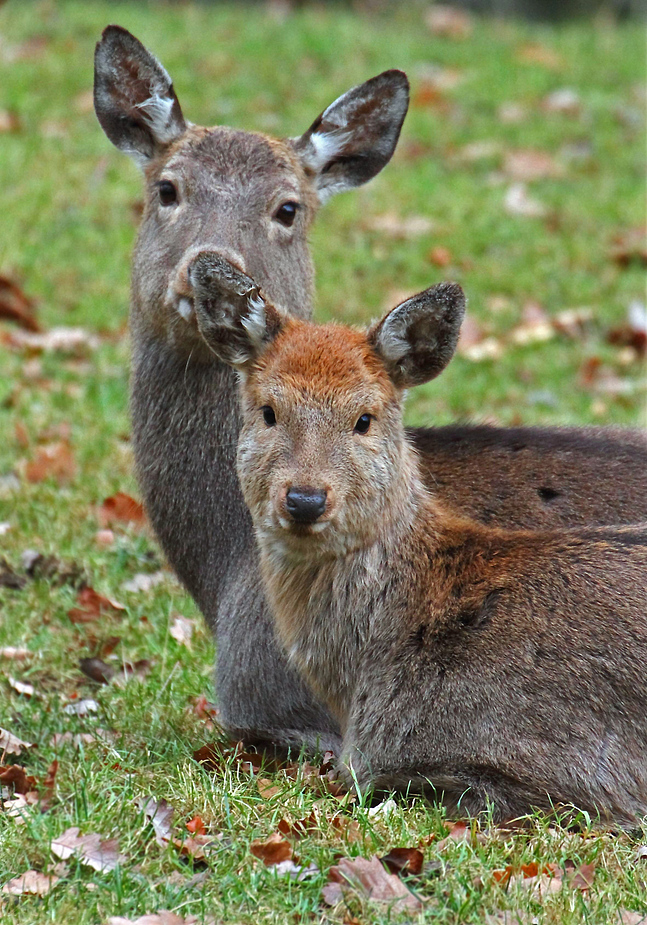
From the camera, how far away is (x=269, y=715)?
5352mm

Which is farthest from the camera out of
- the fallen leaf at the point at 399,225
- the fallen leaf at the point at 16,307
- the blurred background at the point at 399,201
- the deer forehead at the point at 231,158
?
the fallen leaf at the point at 399,225

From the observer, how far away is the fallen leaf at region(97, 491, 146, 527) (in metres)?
7.37

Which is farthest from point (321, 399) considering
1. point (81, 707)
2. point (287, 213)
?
point (81, 707)

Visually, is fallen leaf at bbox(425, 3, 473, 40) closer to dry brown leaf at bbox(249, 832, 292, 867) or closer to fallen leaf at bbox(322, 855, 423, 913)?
dry brown leaf at bbox(249, 832, 292, 867)

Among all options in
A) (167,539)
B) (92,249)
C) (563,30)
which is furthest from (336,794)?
(563,30)

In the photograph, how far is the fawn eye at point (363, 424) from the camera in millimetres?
4676

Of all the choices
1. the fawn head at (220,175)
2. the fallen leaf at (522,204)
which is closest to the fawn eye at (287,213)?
the fawn head at (220,175)

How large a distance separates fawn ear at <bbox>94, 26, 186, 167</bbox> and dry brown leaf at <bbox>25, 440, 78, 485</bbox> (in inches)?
86.4

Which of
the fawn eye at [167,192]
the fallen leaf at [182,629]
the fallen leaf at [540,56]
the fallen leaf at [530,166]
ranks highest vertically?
the fallen leaf at [540,56]

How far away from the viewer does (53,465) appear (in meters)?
7.70

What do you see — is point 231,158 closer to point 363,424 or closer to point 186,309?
point 186,309

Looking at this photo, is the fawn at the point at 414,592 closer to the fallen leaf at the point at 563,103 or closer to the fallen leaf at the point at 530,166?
the fallen leaf at the point at 530,166

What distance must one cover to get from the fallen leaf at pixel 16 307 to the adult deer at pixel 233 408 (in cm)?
353

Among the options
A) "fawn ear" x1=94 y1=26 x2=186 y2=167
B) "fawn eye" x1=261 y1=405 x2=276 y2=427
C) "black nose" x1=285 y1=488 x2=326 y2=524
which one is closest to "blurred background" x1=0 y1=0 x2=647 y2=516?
"fawn ear" x1=94 y1=26 x2=186 y2=167
